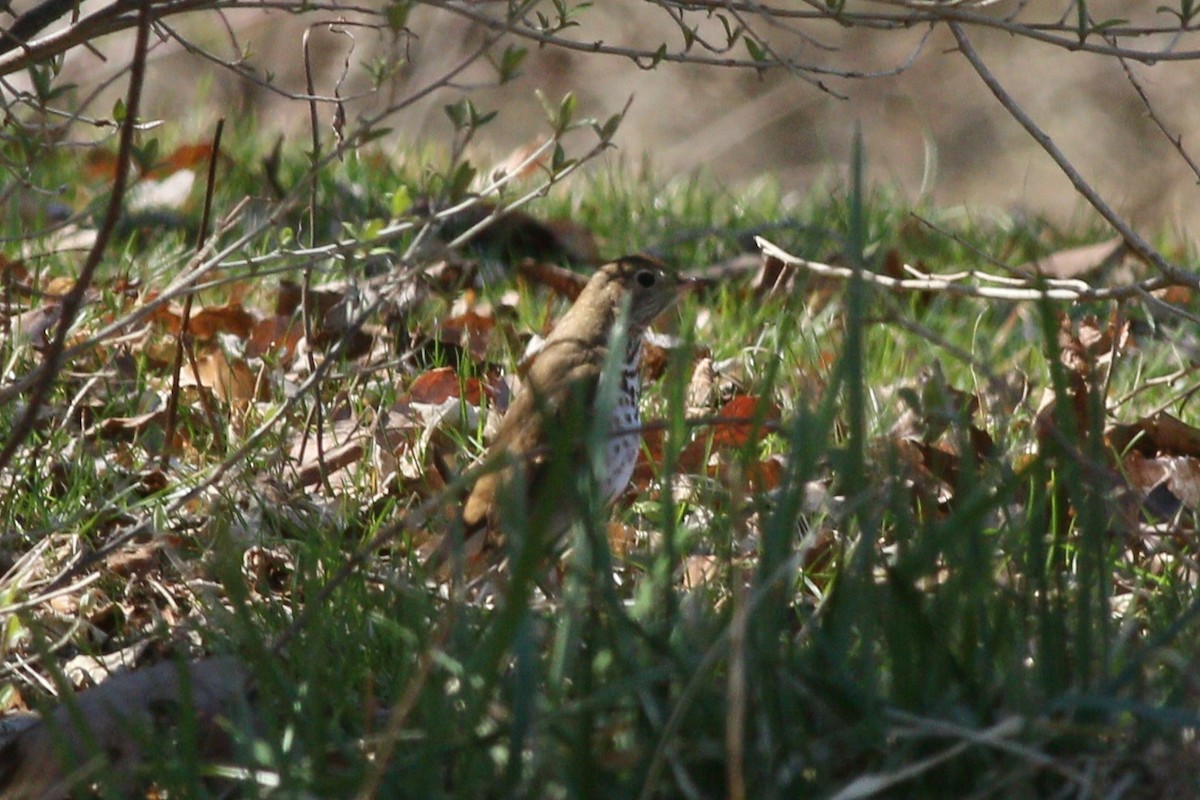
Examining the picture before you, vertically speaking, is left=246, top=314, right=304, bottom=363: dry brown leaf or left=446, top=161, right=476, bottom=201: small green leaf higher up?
left=446, top=161, right=476, bottom=201: small green leaf

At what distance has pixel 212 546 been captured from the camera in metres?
3.07

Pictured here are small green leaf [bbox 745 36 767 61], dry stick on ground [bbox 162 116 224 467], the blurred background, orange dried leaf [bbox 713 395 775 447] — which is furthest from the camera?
the blurred background

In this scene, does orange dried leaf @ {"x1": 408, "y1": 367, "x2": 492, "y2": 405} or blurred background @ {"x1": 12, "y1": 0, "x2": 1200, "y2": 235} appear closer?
orange dried leaf @ {"x1": 408, "y1": 367, "x2": 492, "y2": 405}

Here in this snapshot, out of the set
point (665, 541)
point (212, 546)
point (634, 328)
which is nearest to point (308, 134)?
point (634, 328)

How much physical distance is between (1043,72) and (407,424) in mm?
11439

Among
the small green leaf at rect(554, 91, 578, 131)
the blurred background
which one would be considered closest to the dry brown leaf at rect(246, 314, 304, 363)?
the small green leaf at rect(554, 91, 578, 131)

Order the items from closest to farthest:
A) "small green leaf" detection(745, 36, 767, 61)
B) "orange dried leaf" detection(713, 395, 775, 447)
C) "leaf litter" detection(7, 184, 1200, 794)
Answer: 1. "leaf litter" detection(7, 184, 1200, 794)
2. "small green leaf" detection(745, 36, 767, 61)
3. "orange dried leaf" detection(713, 395, 775, 447)

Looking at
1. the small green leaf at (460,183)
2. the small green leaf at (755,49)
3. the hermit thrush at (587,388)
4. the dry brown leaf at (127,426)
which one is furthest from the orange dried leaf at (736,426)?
the dry brown leaf at (127,426)

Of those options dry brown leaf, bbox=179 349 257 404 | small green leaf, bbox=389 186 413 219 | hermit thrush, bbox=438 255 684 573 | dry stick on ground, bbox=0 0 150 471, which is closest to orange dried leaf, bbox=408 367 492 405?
hermit thrush, bbox=438 255 684 573

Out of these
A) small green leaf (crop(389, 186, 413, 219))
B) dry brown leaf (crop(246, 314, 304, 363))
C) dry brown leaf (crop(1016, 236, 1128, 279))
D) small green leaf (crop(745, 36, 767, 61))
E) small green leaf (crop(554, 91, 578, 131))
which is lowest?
dry brown leaf (crop(246, 314, 304, 363))

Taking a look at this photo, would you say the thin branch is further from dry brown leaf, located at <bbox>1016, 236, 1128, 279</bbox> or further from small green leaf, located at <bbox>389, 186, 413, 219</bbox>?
dry brown leaf, located at <bbox>1016, 236, 1128, 279</bbox>

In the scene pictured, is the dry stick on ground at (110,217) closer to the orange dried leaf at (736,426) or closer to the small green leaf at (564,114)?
the small green leaf at (564,114)

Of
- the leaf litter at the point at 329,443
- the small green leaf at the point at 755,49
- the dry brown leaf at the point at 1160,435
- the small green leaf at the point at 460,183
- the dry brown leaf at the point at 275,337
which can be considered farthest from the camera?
the dry brown leaf at the point at 275,337

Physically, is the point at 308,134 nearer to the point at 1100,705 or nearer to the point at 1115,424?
the point at 1115,424
